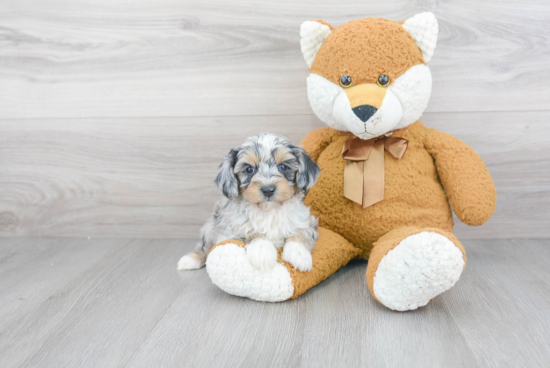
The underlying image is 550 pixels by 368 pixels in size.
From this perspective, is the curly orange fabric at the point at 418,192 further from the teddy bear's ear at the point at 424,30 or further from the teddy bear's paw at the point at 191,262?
the teddy bear's paw at the point at 191,262

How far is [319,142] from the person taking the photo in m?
1.93

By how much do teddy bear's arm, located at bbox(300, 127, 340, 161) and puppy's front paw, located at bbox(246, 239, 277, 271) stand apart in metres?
0.55

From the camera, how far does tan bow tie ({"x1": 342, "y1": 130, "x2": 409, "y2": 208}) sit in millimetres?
1720

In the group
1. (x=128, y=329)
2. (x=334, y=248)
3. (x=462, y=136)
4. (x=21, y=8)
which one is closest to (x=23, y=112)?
(x=21, y=8)

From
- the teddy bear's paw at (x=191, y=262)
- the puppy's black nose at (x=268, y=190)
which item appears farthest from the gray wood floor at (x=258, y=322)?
the puppy's black nose at (x=268, y=190)

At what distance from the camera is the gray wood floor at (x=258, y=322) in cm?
125

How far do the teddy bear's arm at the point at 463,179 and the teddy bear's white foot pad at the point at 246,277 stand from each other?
734 mm

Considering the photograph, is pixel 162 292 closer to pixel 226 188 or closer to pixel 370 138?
pixel 226 188

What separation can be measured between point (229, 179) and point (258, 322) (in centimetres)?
50

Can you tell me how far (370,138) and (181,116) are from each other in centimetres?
99

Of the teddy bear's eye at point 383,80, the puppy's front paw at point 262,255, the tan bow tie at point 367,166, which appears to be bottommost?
the puppy's front paw at point 262,255

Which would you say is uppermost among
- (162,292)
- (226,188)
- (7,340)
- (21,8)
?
(21,8)

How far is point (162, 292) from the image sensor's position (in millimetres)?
1727

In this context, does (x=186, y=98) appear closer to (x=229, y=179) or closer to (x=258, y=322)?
(x=229, y=179)
